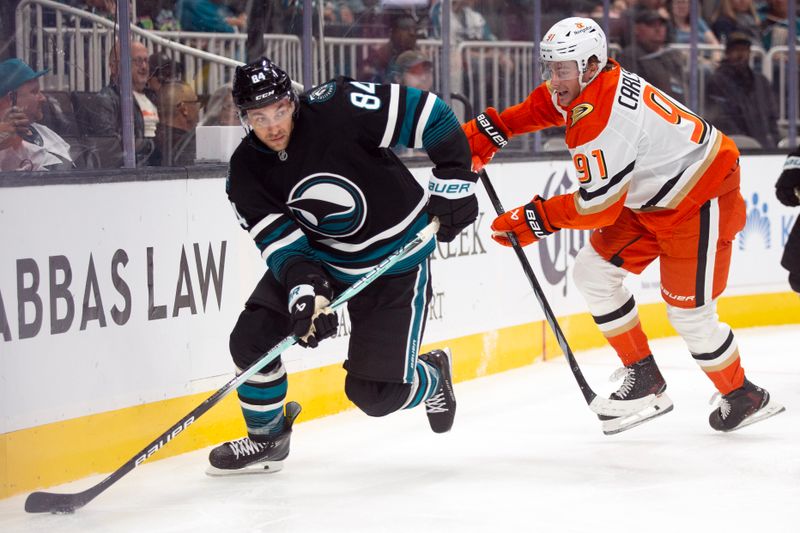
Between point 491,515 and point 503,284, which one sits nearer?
point 491,515

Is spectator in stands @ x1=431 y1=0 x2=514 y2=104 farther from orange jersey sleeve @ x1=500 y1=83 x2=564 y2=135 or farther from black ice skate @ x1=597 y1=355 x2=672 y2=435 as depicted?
black ice skate @ x1=597 y1=355 x2=672 y2=435

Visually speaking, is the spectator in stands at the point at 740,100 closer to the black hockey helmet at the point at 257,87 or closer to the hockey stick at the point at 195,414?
the hockey stick at the point at 195,414

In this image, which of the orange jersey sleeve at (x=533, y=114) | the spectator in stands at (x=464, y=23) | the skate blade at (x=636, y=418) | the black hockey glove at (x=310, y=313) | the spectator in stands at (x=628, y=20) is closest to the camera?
the black hockey glove at (x=310, y=313)

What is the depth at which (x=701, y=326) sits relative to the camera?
12.1 feet

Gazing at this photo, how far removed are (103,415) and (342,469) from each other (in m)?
0.69

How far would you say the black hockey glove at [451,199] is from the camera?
323cm

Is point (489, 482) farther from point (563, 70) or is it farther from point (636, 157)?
point (563, 70)

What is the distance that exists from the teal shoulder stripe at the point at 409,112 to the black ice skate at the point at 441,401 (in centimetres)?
73

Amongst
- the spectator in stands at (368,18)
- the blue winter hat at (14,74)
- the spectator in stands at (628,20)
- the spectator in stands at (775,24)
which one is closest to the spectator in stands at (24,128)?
the blue winter hat at (14,74)

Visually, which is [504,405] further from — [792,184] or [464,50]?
[464,50]

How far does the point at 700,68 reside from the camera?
6.25 m

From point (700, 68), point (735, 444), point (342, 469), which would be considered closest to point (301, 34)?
point (342, 469)

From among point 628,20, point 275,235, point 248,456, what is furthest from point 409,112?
point 628,20

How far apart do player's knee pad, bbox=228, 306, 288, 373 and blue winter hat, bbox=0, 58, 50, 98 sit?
36.1 inches
